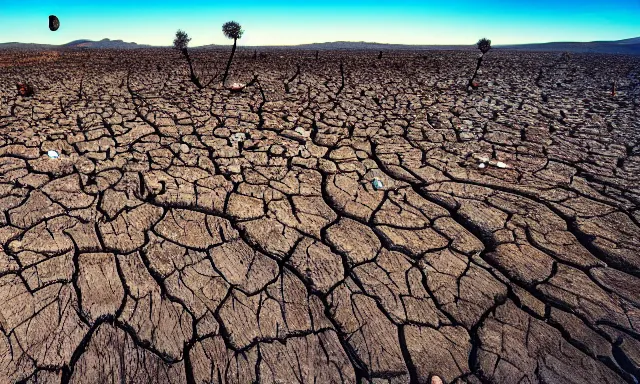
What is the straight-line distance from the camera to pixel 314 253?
2.08 m

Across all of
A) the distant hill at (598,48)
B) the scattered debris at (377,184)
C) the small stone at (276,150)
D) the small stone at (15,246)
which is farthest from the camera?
the distant hill at (598,48)

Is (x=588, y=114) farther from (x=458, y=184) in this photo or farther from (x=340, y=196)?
(x=340, y=196)

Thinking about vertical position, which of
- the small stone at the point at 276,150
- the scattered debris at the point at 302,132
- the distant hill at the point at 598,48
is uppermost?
the distant hill at the point at 598,48

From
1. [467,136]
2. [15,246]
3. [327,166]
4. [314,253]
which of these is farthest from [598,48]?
[15,246]

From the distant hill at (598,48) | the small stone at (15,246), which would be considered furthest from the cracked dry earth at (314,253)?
the distant hill at (598,48)

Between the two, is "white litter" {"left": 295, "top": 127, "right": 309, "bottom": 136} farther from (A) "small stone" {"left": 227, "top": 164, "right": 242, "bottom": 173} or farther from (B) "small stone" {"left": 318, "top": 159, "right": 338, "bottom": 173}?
(A) "small stone" {"left": 227, "top": 164, "right": 242, "bottom": 173}

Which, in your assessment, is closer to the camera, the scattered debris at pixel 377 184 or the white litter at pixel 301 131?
the scattered debris at pixel 377 184

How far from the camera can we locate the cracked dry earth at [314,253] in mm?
1484

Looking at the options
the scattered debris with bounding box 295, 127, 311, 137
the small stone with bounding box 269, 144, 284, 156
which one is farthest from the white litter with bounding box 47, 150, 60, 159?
the scattered debris with bounding box 295, 127, 311, 137

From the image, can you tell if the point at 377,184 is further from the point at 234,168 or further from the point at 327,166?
the point at 234,168

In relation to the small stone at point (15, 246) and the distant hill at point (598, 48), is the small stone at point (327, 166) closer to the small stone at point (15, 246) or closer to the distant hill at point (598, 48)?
the small stone at point (15, 246)

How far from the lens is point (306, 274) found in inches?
75.4

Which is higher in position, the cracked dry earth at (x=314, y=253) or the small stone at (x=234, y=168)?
the small stone at (x=234, y=168)

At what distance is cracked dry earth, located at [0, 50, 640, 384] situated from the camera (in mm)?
1484
